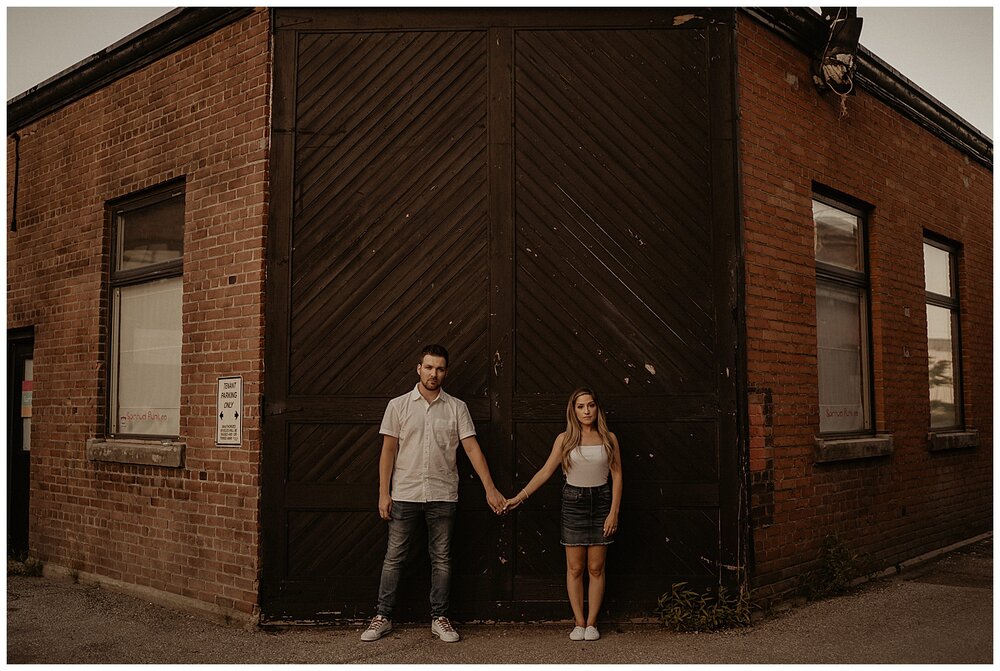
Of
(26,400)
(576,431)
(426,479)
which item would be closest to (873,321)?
(576,431)

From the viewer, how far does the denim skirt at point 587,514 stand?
5895 millimetres

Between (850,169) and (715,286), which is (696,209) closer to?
(715,286)

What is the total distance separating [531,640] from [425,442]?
1.59m

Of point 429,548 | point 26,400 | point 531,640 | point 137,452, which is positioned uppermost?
point 26,400

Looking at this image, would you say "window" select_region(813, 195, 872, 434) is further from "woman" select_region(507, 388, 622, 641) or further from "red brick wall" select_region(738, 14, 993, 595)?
"woman" select_region(507, 388, 622, 641)

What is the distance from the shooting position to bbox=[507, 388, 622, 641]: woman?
589 cm

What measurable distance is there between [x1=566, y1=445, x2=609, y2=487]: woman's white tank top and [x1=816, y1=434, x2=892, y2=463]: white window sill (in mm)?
2474

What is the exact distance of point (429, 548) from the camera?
608 centimetres

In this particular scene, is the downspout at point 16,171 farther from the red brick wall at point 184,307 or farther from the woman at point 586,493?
the woman at point 586,493

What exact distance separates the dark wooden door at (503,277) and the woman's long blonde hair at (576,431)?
40cm

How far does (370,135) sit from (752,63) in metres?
3.28

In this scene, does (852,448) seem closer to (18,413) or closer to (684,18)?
(684,18)

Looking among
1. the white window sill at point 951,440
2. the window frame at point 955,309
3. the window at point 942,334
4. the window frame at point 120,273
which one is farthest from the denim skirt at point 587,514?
the window frame at point 955,309

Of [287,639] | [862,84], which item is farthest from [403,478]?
[862,84]
